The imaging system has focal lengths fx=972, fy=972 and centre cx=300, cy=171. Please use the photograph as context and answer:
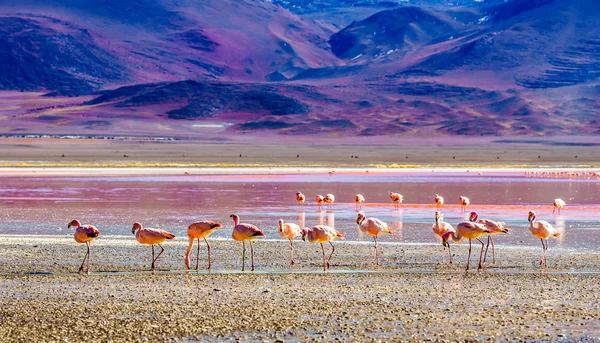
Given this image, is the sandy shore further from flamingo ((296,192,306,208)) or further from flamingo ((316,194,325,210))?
flamingo ((296,192,306,208))

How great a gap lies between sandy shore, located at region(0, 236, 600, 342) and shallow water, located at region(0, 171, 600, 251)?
4009mm

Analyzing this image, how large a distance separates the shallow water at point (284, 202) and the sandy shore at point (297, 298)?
401 centimetres

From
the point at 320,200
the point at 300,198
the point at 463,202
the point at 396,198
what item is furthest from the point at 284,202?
the point at 463,202

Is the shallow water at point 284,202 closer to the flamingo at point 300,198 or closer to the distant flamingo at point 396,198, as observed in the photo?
the distant flamingo at point 396,198

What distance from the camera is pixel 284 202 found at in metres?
33.2

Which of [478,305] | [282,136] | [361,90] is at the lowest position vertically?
[478,305]

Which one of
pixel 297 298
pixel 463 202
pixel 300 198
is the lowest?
pixel 297 298

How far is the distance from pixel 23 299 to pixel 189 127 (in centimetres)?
13787

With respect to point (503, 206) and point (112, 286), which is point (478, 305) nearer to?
point (112, 286)

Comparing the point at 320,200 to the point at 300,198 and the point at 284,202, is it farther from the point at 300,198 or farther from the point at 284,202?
the point at 284,202

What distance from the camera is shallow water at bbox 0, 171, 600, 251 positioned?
24.5 m

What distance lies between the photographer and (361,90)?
580 ft

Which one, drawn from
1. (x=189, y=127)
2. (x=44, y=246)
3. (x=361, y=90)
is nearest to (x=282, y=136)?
(x=189, y=127)

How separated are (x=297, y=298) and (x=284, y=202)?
1890 cm
